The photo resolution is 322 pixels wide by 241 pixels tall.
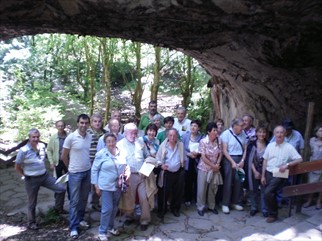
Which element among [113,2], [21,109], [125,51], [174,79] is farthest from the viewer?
[174,79]

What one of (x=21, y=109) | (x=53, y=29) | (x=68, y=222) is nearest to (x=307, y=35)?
(x=53, y=29)

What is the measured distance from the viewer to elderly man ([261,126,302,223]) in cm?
536

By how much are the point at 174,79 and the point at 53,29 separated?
11096 millimetres

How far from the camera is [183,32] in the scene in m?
5.46

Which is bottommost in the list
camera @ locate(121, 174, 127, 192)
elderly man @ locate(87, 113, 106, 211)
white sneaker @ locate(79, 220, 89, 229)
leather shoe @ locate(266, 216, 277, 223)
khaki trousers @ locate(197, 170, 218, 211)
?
white sneaker @ locate(79, 220, 89, 229)

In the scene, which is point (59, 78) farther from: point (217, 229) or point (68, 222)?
point (217, 229)

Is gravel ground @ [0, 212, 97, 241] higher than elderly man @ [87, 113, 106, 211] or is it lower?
lower

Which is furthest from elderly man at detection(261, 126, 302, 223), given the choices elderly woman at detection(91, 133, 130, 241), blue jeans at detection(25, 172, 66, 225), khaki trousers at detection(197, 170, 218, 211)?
blue jeans at detection(25, 172, 66, 225)

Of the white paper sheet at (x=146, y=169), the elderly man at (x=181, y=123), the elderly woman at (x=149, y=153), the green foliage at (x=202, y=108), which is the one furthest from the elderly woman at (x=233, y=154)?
the green foliage at (x=202, y=108)

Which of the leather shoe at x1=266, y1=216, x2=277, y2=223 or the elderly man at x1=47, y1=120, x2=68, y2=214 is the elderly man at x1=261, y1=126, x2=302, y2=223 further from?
the elderly man at x1=47, y1=120, x2=68, y2=214

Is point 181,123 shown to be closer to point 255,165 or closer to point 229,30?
point 255,165

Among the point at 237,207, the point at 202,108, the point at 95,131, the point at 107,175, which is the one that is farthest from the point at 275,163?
the point at 202,108

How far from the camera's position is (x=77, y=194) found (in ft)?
18.5

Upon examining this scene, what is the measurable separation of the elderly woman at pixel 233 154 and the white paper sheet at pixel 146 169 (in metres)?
1.39
